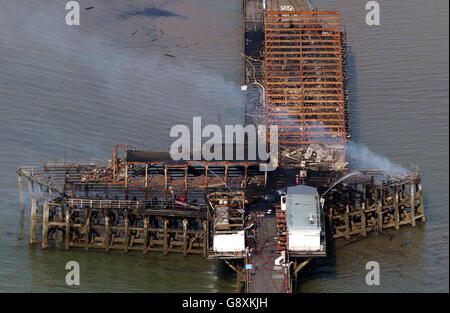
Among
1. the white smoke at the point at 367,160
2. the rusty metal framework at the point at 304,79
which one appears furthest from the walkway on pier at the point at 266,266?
the white smoke at the point at 367,160

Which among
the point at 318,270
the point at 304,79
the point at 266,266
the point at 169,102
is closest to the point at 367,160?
the point at 304,79

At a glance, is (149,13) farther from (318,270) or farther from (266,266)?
(266,266)

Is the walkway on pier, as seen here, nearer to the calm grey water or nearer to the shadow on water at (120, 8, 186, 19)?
the calm grey water

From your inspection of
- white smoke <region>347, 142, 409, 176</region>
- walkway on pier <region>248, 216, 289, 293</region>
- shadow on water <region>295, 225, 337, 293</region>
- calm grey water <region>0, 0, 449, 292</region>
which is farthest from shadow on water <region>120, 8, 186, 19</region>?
shadow on water <region>295, 225, 337, 293</region>

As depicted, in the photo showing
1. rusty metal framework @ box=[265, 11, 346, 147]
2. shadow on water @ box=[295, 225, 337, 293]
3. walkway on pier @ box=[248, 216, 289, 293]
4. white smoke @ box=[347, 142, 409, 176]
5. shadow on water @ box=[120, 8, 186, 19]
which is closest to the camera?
walkway on pier @ box=[248, 216, 289, 293]

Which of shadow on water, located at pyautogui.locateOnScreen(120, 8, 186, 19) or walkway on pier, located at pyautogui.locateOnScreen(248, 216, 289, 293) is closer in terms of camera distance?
walkway on pier, located at pyautogui.locateOnScreen(248, 216, 289, 293)
